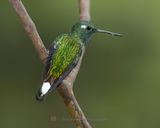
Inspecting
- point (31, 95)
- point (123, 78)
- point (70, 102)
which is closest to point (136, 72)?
point (123, 78)

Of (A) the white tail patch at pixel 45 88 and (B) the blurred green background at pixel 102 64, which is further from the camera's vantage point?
(B) the blurred green background at pixel 102 64

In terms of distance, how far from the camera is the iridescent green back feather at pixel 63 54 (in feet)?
3.42

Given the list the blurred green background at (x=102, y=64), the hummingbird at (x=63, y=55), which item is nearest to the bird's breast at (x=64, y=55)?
the hummingbird at (x=63, y=55)

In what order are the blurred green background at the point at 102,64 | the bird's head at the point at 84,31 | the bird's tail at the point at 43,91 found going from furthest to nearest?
the blurred green background at the point at 102,64, the bird's head at the point at 84,31, the bird's tail at the point at 43,91

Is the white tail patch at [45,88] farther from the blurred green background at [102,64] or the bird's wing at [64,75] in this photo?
the blurred green background at [102,64]

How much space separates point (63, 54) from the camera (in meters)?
1.09

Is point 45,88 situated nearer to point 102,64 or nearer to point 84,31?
point 84,31

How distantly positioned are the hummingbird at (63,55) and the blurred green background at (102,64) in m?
1.45

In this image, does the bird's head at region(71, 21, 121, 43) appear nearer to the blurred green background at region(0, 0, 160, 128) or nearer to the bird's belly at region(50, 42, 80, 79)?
the bird's belly at region(50, 42, 80, 79)

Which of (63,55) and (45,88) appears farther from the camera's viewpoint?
(63,55)

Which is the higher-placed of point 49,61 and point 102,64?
point 49,61

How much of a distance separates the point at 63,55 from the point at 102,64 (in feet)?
5.77

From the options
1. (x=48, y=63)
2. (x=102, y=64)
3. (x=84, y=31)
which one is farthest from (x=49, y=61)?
(x=102, y=64)

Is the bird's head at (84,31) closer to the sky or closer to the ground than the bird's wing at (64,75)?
closer to the sky
